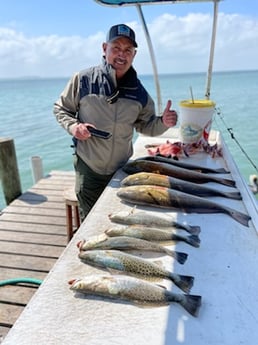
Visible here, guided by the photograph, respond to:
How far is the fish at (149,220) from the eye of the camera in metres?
1.62

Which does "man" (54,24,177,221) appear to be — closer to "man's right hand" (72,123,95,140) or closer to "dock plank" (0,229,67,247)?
"man's right hand" (72,123,95,140)

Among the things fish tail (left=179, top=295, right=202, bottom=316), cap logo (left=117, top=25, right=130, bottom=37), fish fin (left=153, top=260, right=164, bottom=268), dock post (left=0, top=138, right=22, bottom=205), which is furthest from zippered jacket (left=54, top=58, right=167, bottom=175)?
dock post (left=0, top=138, right=22, bottom=205)

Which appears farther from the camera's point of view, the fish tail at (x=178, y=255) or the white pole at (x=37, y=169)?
the white pole at (x=37, y=169)

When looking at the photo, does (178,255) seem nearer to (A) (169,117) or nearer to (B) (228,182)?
(B) (228,182)

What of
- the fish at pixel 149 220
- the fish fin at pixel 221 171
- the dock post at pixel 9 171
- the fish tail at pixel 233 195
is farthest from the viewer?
the dock post at pixel 9 171

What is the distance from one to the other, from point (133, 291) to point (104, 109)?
1.44m

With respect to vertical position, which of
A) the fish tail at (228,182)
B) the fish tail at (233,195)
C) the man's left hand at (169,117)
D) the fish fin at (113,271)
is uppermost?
the man's left hand at (169,117)

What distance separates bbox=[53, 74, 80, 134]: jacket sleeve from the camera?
2.37 metres

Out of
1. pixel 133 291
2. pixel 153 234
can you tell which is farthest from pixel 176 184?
pixel 133 291

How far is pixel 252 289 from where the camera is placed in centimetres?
123

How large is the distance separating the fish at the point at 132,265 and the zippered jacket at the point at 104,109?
1.13 metres

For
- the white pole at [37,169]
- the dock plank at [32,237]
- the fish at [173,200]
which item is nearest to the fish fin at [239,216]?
the fish at [173,200]

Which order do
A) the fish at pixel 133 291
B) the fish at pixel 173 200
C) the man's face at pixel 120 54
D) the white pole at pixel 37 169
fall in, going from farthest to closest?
the white pole at pixel 37 169, the man's face at pixel 120 54, the fish at pixel 173 200, the fish at pixel 133 291

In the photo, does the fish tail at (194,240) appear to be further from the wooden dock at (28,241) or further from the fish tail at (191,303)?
the wooden dock at (28,241)
